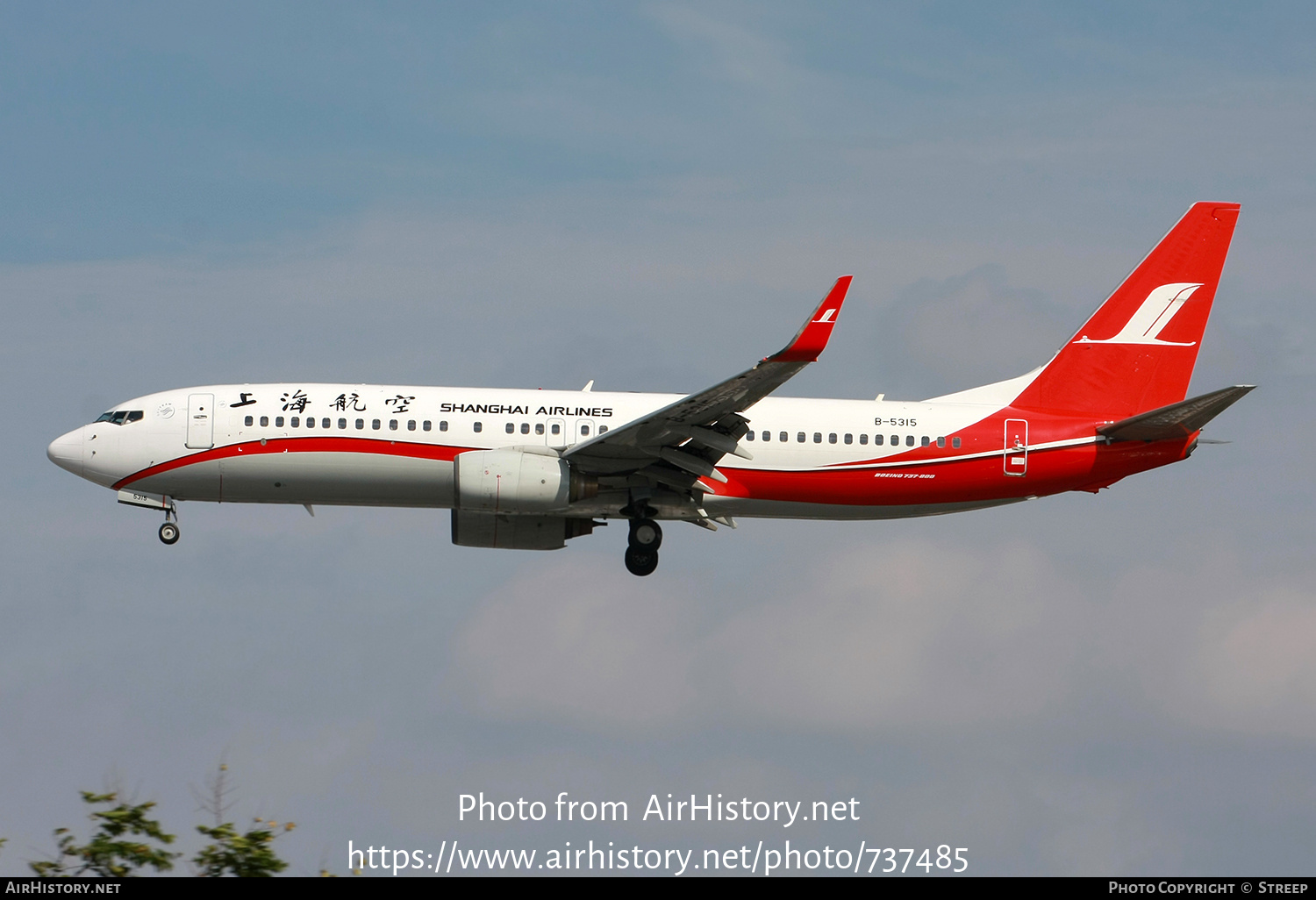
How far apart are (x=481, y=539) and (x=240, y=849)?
22.2 m

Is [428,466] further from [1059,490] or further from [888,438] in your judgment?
[1059,490]

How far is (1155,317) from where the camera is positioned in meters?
38.5

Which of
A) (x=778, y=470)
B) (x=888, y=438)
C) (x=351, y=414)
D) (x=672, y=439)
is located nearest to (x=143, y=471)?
(x=351, y=414)

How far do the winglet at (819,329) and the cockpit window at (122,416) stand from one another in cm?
1614

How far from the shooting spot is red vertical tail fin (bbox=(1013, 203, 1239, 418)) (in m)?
37.3

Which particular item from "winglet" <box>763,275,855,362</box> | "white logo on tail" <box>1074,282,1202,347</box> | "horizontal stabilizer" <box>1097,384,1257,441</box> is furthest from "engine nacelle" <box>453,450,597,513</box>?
"white logo on tail" <box>1074,282,1202,347</box>

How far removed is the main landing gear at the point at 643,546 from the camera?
34.8 m

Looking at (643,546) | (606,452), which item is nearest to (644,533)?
(643,546)

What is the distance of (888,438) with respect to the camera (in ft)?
116

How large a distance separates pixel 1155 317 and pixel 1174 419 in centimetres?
526

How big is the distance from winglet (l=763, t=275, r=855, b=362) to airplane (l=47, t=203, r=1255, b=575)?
3.47 meters

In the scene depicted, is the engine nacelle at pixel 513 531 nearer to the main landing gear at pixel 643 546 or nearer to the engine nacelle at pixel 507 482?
the main landing gear at pixel 643 546

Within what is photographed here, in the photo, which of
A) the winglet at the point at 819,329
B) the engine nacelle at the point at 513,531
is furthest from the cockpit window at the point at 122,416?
the winglet at the point at 819,329
